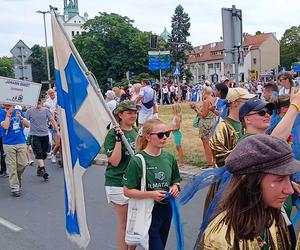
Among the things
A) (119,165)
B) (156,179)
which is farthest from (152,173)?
(119,165)

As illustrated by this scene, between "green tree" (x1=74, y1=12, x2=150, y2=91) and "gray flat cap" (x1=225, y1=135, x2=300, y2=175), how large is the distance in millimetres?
63020

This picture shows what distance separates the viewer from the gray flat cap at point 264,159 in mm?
1639

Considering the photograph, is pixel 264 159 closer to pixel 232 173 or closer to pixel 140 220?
pixel 232 173

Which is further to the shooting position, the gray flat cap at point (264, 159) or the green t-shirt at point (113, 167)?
the green t-shirt at point (113, 167)

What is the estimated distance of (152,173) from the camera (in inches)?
143

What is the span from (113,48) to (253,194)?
6765 centimetres

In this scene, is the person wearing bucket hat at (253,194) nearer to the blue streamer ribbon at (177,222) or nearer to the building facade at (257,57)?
the blue streamer ribbon at (177,222)

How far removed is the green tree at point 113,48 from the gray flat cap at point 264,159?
207ft

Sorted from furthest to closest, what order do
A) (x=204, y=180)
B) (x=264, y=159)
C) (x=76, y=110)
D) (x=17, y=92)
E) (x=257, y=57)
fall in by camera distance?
(x=257, y=57)
(x=17, y=92)
(x=76, y=110)
(x=204, y=180)
(x=264, y=159)

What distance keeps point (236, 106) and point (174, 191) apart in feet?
3.00

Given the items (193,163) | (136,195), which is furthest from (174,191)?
(193,163)

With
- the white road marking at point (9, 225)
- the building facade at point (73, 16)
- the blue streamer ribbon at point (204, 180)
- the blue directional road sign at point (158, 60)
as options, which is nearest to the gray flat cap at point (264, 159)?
the blue streamer ribbon at point (204, 180)

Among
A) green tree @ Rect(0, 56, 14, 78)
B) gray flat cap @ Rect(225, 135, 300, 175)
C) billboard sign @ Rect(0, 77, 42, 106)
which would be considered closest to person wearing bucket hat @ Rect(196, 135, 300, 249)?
gray flat cap @ Rect(225, 135, 300, 175)

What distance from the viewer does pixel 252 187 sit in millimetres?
1671
